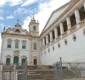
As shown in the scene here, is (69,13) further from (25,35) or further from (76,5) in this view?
(25,35)

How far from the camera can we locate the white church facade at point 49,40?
22281 mm

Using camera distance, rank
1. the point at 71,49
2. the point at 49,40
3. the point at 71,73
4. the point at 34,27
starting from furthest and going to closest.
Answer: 1. the point at 34,27
2. the point at 49,40
3. the point at 71,49
4. the point at 71,73

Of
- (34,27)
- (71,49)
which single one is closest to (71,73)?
(71,49)

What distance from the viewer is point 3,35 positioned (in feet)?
111

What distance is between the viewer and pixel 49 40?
113 feet

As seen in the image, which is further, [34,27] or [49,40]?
[34,27]

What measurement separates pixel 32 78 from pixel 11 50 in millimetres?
18836

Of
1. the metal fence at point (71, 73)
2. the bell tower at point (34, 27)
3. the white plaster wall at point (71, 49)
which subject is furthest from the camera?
the bell tower at point (34, 27)

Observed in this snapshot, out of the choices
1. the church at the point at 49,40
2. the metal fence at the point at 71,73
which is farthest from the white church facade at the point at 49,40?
the metal fence at the point at 71,73

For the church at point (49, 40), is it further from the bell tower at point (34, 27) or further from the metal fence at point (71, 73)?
the metal fence at point (71, 73)

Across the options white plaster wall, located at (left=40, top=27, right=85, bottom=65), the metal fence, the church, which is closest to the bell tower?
the church

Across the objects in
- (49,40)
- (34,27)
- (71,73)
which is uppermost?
(34,27)

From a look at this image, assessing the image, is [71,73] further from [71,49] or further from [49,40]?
[49,40]

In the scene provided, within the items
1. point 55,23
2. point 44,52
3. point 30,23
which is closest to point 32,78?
point 55,23
